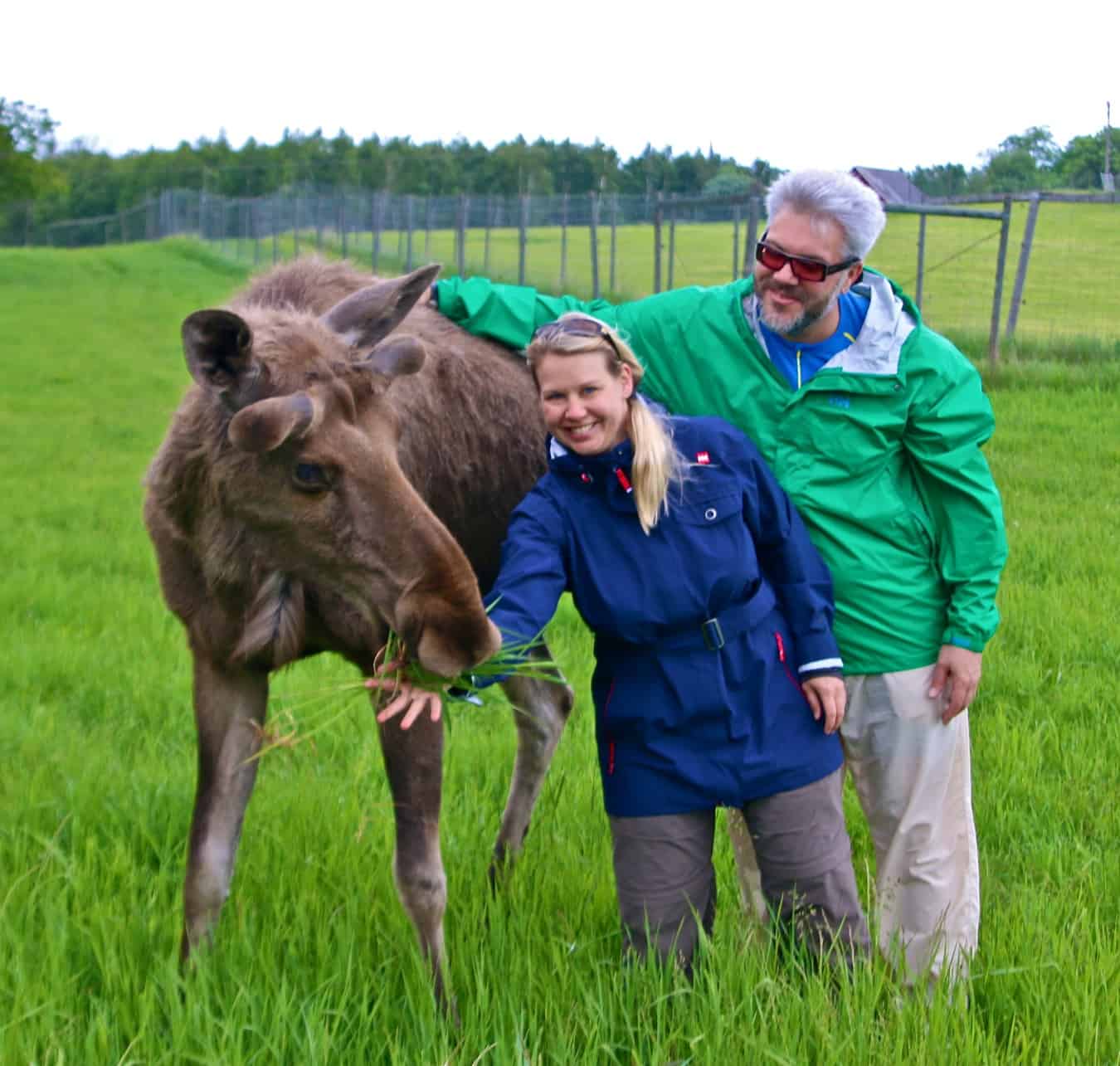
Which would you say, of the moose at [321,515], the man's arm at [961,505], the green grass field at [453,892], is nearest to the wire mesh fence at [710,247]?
the moose at [321,515]

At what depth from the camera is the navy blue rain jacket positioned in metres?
3.34

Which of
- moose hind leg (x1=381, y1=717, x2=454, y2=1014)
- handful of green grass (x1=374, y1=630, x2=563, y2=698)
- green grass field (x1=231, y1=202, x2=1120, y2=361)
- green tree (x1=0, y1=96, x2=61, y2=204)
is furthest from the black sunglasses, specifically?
green tree (x1=0, y1=96, x2=61, y2=204)

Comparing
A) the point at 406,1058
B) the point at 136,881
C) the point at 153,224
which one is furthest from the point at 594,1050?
the point at 153,224

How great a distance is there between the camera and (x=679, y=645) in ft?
11.1

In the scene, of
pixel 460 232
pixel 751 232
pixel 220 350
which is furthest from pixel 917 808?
pixel 460 232

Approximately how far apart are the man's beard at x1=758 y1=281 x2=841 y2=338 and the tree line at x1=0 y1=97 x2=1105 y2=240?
19.8 metres

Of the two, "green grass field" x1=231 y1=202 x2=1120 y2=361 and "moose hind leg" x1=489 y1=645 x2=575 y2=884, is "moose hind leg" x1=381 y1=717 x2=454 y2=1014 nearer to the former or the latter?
"moose hind leg" x1=489 y1=645 x2=575 y2=884

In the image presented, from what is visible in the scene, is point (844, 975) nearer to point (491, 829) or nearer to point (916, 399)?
point (916, 399)

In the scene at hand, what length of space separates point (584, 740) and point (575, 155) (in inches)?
3413

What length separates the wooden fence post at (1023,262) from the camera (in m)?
16.7

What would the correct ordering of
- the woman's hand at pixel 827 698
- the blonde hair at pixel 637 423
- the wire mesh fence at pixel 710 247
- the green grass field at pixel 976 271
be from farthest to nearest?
the wire mesh fence at pixel 710 247, the green grass field at pixel 976 271, the woman's hand at pixel 827 698, the blonde hair at pixel 637 423

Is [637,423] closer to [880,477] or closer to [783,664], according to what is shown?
[783,664]

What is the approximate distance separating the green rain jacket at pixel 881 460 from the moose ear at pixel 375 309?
87 centimetres

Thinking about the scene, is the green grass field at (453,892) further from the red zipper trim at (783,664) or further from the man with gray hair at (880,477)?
the red zipper trim at (783,664)
